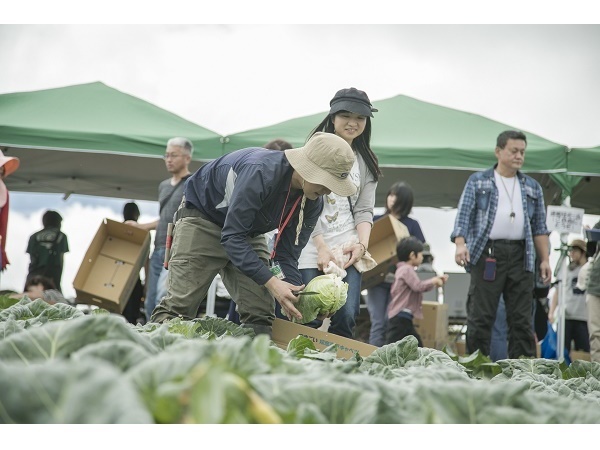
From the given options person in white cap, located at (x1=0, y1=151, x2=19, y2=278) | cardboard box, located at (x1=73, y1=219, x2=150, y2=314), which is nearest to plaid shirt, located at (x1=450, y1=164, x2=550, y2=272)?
person in white cap, located at (x1=0, y1=151, x2=19, y2=278)

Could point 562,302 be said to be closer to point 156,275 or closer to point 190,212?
point 156,275

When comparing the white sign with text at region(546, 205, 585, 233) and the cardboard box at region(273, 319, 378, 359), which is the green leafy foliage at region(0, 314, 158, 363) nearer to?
the cardboard box at region(273, 319, 378, 359)

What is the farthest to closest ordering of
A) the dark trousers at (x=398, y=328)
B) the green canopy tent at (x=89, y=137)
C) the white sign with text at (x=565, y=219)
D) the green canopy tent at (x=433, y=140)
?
the green canopy tent at (x=89, y=137) → the green canopy tent at (x=433, y=140) → the white sign with text at (x=565, y=219) → the dark trousers at (x=398, y=328)

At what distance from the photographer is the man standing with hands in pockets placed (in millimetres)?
5684

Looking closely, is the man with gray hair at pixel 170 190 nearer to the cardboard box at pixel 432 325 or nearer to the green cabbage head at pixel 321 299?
the cardboard box at pixel 432 325

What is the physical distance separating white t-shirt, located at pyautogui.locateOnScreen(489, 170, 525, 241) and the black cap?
65.3 inches

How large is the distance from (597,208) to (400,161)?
356 cm

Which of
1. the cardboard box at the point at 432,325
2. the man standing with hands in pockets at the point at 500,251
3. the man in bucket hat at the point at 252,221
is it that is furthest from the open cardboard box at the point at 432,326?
the man in bucket hat at the point at 252,221

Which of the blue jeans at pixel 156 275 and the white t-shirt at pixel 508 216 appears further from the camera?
the blue jeans at pixel 156 275

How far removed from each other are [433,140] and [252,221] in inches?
191

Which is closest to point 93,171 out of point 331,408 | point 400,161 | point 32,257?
point 32,257

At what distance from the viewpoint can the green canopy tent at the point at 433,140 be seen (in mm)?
7707

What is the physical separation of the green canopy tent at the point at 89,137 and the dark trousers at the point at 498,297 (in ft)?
9.93

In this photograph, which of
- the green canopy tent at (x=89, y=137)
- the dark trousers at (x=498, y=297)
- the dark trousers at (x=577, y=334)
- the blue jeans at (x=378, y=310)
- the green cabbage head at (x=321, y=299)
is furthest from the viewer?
the dark trousers at (x=577, y=334)
